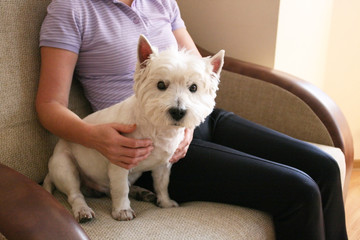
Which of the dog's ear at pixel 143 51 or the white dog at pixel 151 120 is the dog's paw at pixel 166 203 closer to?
the white dog at pixel 151 120

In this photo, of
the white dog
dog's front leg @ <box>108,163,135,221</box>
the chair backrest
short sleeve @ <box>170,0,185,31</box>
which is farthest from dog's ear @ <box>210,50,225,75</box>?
the chair backrest

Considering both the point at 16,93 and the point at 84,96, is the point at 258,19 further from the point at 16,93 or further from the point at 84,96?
the point at 16,93

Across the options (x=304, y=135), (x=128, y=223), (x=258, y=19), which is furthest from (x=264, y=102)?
(x=128, y=223)

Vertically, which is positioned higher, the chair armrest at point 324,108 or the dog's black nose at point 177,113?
the dog's black nose at point 177,113

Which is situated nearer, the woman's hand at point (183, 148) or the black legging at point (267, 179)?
the black legging at point (267, 179)

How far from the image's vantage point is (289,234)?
1097 millimetres

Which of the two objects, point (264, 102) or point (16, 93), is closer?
point (16, 93)

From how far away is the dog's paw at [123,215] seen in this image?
1121 mm

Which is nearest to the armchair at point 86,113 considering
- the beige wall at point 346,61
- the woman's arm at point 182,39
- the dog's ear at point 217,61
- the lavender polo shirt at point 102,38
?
the lavender polo shirt at point 102,38

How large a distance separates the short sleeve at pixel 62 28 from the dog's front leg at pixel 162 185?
47 cm

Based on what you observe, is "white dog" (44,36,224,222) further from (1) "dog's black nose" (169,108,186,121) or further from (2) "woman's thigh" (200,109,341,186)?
(2) "woman's thigh" (200,109,341,186)

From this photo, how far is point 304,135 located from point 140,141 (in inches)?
31.3

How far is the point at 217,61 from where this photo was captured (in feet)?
3.60

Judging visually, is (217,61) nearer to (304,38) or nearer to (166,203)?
(166,203)
